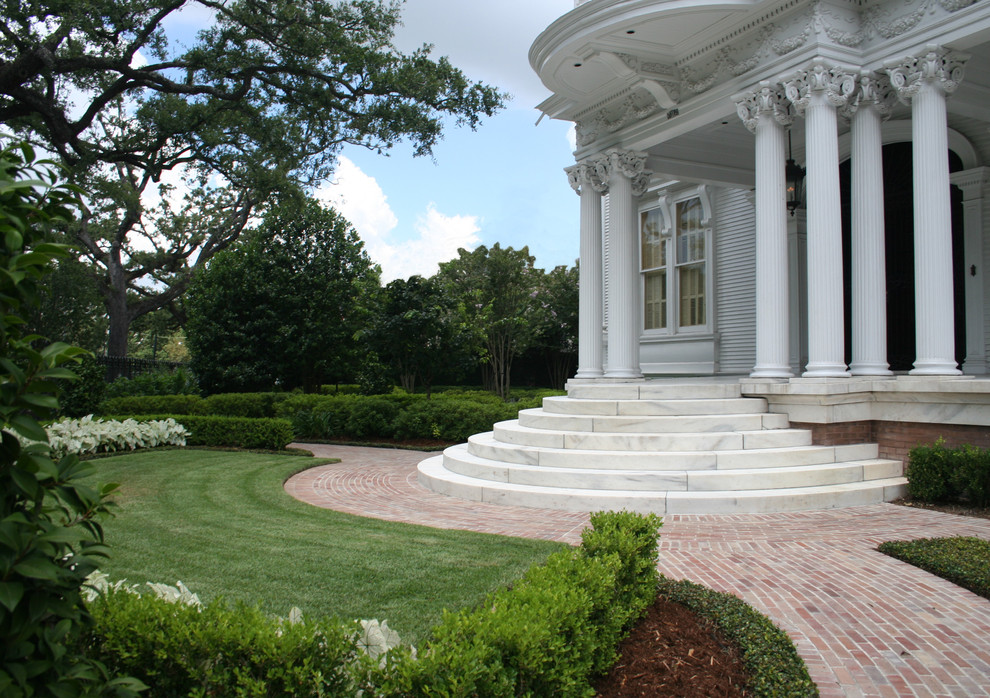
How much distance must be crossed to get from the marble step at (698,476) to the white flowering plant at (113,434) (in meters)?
8.27

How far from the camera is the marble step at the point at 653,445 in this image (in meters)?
8.71

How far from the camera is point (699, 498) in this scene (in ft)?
24.9

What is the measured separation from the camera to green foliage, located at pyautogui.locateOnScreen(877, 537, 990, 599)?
5008 mm

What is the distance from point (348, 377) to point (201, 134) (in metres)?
10.4

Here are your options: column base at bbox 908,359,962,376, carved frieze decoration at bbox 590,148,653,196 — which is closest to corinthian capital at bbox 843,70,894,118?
column base at bbox 908,359,962,376

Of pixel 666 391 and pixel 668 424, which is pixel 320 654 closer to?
pixel 668 424

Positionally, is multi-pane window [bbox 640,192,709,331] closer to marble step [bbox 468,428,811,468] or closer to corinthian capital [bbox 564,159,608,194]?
corinthian capital [bbox 564,159,608,194]

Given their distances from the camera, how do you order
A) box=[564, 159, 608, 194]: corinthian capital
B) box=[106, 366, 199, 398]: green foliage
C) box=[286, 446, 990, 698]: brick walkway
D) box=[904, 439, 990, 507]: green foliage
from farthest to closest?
box=[106, 366, 199, 398]: green foliage < box=[564, 159, 608, 194]: corinthian capital < box=[904, 439, 990, 507]: green foliage < box=[286, 446, 990, 698]: brick walkway

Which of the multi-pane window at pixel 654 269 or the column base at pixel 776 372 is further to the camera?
the multi-pane window at pixel 654 269

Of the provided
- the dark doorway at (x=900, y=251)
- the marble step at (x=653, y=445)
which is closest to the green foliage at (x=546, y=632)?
the marble step at (x=653, y=445)

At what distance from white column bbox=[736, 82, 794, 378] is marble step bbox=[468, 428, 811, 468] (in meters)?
1.05

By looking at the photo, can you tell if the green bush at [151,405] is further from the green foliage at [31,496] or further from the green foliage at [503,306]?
the green foliage at [31,496]

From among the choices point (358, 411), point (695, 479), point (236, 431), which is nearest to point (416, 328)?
point (358, 411)

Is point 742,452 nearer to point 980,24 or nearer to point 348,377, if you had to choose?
point 980,24
